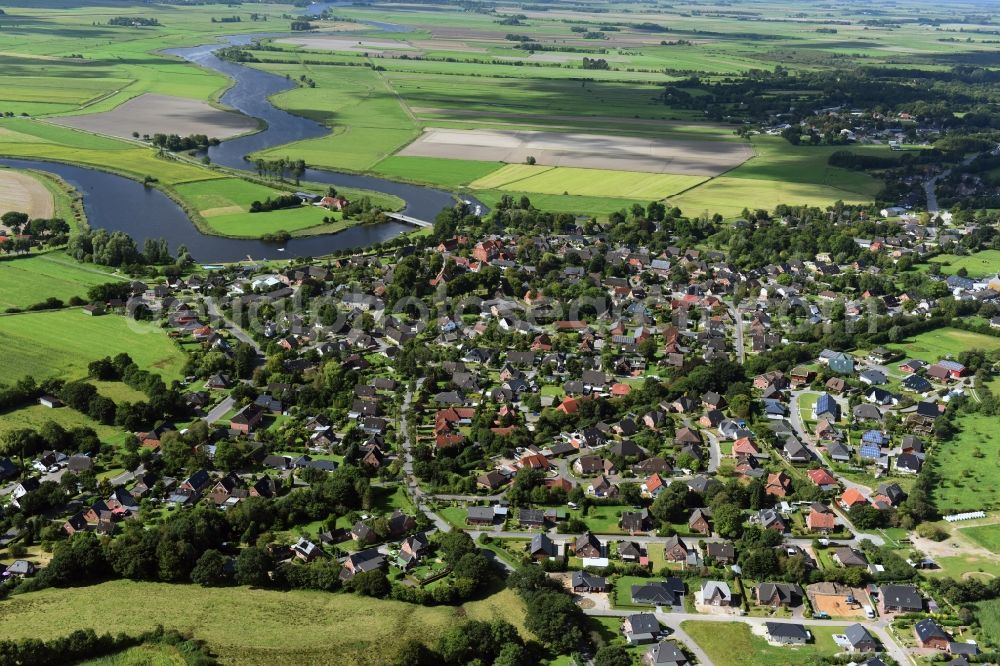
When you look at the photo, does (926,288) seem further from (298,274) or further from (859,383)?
(298,274)

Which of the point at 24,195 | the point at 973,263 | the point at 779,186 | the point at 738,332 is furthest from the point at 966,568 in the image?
the point at 24,195

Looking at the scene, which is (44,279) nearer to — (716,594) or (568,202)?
(568,202)

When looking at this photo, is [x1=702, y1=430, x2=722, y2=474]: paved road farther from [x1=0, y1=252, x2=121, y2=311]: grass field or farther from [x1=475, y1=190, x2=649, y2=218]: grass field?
[x1=0, y1=252, x2=121, y2=311]: grass field

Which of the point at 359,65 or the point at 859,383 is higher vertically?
the point at 359,65

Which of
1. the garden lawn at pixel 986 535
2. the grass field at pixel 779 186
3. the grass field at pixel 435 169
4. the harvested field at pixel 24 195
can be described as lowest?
the garden lawn at pixel 986 535

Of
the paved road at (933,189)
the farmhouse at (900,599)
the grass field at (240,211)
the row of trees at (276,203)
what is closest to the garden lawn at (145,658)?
the farmhouse at (900,599)

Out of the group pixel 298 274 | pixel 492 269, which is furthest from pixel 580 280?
pixel 298 274

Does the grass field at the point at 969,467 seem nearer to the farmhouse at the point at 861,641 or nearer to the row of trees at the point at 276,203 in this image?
the farmhouse at the point at 861,641
